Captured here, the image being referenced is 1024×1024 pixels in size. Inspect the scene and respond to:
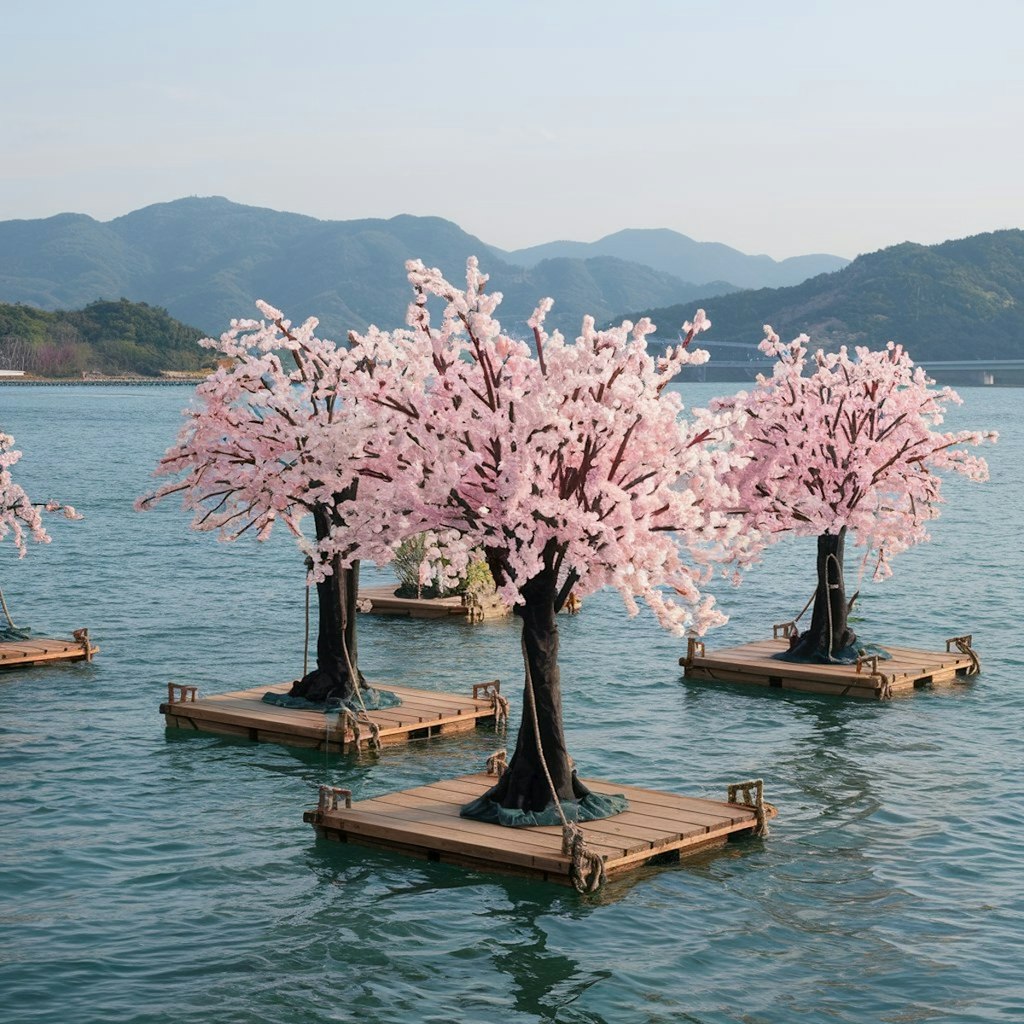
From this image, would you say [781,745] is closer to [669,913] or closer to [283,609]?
[669,913]

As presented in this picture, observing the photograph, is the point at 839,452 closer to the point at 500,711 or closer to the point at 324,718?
the point at 500,711

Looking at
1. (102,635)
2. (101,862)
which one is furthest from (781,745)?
(102,635)

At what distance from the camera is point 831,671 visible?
3372cm

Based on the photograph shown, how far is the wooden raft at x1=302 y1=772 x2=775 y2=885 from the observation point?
806 inches

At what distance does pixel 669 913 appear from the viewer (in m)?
19.9

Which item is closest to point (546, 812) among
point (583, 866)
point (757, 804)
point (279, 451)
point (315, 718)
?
point (583, 866)

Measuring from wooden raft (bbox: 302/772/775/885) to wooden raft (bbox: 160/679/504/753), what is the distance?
4.04 meters

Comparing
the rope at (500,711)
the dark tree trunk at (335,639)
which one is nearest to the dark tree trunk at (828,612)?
the rope at (500,711)

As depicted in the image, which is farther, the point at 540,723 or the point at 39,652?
the point at 39,652

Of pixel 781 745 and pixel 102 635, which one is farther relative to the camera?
pixel 102 635

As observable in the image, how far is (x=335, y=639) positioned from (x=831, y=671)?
10862 mm

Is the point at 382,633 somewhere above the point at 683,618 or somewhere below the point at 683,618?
below

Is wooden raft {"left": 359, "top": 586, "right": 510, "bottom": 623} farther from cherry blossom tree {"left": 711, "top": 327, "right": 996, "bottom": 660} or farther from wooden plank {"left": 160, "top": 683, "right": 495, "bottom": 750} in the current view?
wooden plank {"left": 160, "top": 683, "right": 495, "bottom": 750}

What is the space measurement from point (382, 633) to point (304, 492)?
44.7ft
